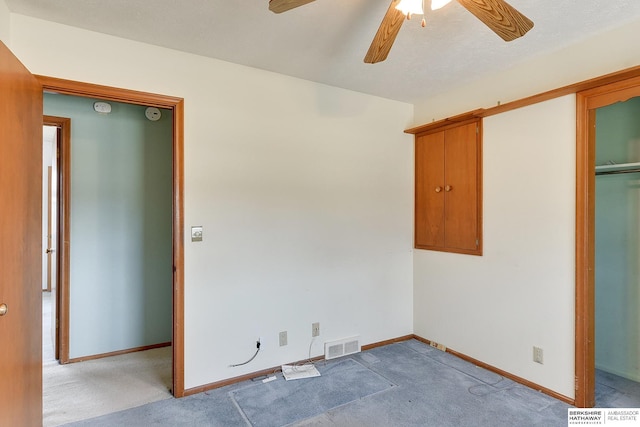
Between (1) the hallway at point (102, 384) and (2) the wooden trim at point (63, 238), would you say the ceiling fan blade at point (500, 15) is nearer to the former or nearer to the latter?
(1) the hallway at point (102, 384)

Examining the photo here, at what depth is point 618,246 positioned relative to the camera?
2701mm

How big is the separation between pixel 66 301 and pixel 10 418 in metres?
1.60

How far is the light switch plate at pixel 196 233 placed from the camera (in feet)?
8.03

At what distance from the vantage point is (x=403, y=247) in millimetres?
3516

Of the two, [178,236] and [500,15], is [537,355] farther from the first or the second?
[178,236]

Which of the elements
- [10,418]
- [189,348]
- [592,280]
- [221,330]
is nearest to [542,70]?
[592,280]

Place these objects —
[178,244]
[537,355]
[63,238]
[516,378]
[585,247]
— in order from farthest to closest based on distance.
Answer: [63,238], [516,378], [537,355], [178,244], [585,247]

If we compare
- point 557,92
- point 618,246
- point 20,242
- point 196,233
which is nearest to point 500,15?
point 557,92

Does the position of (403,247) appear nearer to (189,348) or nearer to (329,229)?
(329,229)

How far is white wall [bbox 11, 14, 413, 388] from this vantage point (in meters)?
2.34

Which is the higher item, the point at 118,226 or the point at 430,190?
the point at 430,190

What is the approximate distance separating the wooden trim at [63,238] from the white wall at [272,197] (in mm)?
1106

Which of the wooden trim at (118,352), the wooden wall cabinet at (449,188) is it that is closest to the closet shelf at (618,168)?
the wooden wall cabinet at (449,188)
